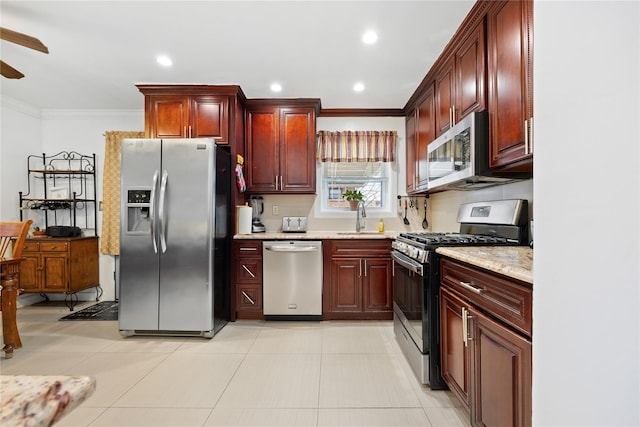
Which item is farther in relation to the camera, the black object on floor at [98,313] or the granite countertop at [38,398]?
the black object on floor at [98,313]

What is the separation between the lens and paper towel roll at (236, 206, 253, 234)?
11.3 ft

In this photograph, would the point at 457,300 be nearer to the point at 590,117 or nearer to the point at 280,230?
the point at 590,117

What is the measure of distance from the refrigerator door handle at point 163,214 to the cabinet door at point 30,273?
6.75 feet

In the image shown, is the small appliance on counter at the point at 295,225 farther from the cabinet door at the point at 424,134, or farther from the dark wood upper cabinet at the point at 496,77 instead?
the dark wood upper cabinet at the point at 496,77

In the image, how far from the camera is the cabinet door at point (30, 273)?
3.62 m

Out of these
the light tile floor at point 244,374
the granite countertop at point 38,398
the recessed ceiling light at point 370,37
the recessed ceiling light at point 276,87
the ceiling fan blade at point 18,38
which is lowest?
the light tile floor at point 244,374

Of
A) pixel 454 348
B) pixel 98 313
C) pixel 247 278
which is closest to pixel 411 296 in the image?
pixel 454 348

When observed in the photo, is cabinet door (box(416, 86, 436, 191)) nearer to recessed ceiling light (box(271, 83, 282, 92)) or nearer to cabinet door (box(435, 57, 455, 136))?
cabinet door (box(435, 57, 455, 136))

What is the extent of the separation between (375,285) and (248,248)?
141cm

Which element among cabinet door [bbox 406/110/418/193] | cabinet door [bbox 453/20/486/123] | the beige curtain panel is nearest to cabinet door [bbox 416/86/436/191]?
cabinet door [bbox 406/110/418/193]

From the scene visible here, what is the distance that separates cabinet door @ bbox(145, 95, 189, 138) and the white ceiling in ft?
0.70

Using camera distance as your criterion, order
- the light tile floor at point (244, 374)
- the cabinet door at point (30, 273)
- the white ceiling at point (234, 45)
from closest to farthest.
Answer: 1. the light tile floor at point (244, 374)
2. the white ceiling at point (234, 45)
3. the cabinet door at point (30, 273)

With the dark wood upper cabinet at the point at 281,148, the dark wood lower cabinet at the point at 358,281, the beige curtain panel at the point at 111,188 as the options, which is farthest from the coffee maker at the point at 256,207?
the beige curtain panel at the point at 111,188

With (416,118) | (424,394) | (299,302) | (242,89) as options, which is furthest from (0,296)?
(416,118)
